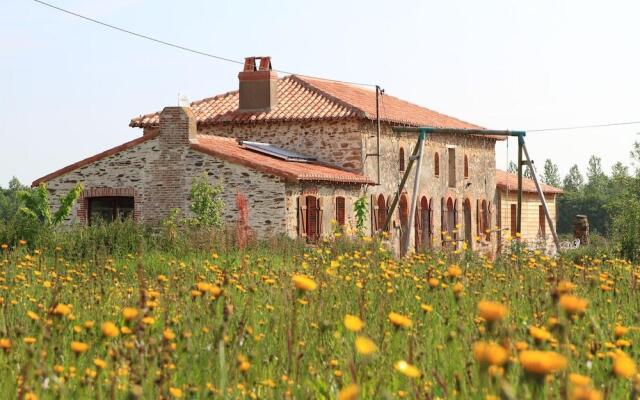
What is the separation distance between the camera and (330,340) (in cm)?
656

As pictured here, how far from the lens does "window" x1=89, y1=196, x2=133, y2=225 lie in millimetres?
26744

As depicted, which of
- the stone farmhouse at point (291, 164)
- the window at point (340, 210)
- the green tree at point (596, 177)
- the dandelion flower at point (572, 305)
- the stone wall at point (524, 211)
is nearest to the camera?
the dandelion flower at point (572, 305)

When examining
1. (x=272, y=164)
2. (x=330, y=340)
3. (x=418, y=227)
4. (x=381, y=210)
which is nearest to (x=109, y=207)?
(x=272, y=164)

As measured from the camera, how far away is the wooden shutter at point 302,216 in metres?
25.5

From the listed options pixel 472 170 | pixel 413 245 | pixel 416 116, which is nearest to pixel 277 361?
pixel 413 245

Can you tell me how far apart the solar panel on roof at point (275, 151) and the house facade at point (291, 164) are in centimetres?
4

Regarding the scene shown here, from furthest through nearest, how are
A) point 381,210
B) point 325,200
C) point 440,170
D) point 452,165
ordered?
point 452,165 → point 440,170 → point 381,210 → point 325,200

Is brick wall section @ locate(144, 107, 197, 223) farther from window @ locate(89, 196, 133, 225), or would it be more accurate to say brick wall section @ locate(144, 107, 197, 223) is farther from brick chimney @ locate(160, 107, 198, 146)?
window @ locate(89, 196, 133, 225)

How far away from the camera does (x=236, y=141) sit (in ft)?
95.5

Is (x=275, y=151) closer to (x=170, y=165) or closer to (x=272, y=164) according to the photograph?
(x=272, y=164)

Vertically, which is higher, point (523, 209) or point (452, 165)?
point (452, 165)

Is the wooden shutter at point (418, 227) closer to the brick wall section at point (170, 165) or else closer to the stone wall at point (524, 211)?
the stone wall at point (524, 211)

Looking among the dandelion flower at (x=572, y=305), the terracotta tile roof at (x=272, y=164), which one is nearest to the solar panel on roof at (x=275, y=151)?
the terracotta tile roof at (x=272, y=164)

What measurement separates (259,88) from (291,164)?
191 inches
